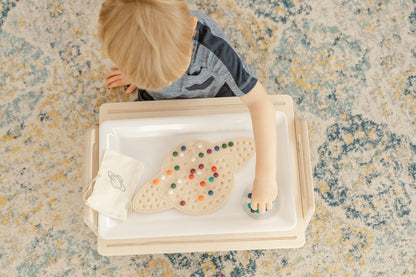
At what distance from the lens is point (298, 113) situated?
103cm

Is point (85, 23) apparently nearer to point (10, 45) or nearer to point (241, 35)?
point (10, 45)

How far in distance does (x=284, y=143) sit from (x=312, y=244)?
0.41 m

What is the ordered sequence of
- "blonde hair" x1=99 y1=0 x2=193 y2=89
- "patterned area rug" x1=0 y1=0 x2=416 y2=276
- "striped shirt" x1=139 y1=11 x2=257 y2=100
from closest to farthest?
"blonde hair" x1=99 y1=0 x2=193 y2=89 → "striped shirt" x1=139 y1=11 x2=257 y2=100 → "patterned area rug" x1=0 y1=0 x2=416 y2=276

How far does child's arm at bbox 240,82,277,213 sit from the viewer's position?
0.64m

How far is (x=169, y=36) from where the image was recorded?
0.45 metres

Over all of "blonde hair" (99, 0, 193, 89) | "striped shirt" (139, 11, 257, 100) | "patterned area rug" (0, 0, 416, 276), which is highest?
"blonde hair" (99, 0, 193, 89)

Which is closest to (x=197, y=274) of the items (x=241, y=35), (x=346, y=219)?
(x=346, y=219)

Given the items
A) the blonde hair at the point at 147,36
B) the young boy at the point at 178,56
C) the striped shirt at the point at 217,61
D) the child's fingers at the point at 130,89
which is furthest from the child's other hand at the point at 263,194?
the child's fingers at the point at 130,89

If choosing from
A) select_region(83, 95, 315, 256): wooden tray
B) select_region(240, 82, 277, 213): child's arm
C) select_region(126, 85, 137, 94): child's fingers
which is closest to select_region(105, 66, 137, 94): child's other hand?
select_region(126, 85, 137, 94): child's fingers

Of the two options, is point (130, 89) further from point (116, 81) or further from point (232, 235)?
point (232, 235)

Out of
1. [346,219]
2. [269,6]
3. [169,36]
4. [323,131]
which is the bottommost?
[346,219]

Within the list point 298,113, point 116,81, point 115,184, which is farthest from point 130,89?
point 298,113

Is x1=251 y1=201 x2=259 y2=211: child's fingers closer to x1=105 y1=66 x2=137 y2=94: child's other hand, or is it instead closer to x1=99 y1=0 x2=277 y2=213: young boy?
x1=99 y1=0 x2=277 y2=213: young boy

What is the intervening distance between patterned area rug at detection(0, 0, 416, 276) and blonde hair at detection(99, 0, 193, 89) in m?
0.57
